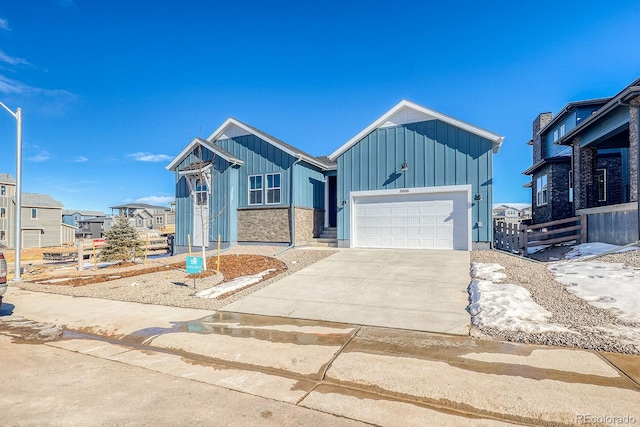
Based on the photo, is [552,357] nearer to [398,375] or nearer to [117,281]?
[398,375]

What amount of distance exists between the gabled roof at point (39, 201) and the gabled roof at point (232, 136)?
29.6m

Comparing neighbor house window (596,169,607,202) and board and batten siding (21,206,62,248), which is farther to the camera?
board and batten siding (21,206,62,248)

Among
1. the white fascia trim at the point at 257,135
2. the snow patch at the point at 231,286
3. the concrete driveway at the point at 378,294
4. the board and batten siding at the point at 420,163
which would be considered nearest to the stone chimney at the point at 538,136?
the board and batten siding at the point at 420,163

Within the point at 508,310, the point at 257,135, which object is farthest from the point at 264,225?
the point at 508,310

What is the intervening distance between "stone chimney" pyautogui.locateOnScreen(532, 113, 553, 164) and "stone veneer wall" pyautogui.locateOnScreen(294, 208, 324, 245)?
17.5 metres

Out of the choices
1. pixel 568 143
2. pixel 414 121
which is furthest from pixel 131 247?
pixel 568 143

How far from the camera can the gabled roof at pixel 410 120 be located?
11.7 metres

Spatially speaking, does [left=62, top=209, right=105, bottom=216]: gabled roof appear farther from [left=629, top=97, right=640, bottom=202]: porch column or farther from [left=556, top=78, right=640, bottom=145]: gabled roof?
[left=629, top=97, right=640, bottom=202]: porch column

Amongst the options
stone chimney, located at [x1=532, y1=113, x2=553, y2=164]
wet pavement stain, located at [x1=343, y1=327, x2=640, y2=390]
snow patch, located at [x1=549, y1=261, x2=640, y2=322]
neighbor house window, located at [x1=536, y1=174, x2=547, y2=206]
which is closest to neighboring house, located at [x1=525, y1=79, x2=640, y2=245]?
neighbor house window, located at [x1=536, y1=174, x2=547, y2=206]

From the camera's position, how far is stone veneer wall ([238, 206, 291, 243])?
14594 millimetres

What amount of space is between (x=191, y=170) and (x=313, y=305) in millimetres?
11662

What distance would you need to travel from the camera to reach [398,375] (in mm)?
3641

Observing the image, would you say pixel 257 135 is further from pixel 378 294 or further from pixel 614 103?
pixel 614 103

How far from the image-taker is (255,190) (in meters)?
15.5
